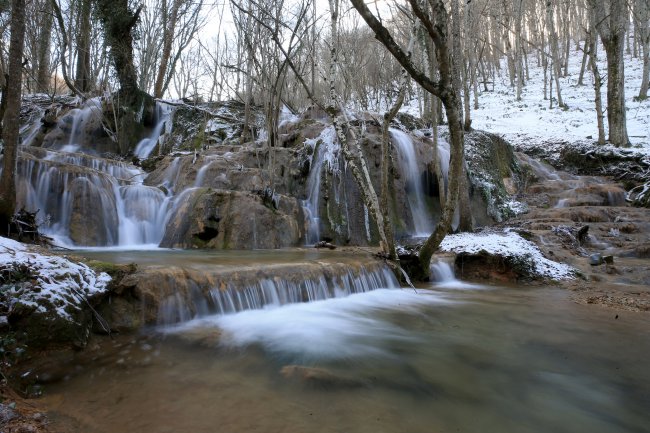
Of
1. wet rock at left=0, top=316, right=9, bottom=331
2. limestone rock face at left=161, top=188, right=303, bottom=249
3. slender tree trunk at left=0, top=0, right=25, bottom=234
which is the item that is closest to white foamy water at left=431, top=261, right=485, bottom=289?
limestone rock face at left=161, top=188, right=303, bottom=249

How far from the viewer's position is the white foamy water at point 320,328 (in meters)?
3.63

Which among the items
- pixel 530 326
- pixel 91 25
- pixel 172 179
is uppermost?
pixel 91 25

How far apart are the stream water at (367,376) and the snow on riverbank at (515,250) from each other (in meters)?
2.11

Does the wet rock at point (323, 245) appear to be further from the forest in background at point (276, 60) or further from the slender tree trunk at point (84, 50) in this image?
the slender tree trunk at point (84, 50)

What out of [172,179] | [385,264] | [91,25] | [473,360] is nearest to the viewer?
[473,360]

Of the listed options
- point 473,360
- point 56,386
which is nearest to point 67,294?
point 56,386

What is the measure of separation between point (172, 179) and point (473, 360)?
9.24 metres

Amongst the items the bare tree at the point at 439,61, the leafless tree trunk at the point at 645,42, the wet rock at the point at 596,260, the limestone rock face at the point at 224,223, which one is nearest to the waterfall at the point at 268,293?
the bare tree at the point at 439,61

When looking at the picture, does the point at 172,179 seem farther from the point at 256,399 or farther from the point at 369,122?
the point at 256,399

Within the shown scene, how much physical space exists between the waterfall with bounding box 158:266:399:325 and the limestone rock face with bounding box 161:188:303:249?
2.96 m

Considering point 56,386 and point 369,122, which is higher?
point 369,122

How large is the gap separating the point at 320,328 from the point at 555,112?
82.6 feet

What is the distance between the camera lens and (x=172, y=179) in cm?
1045

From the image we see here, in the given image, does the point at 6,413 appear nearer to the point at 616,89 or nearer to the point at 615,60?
the point at 616,89
